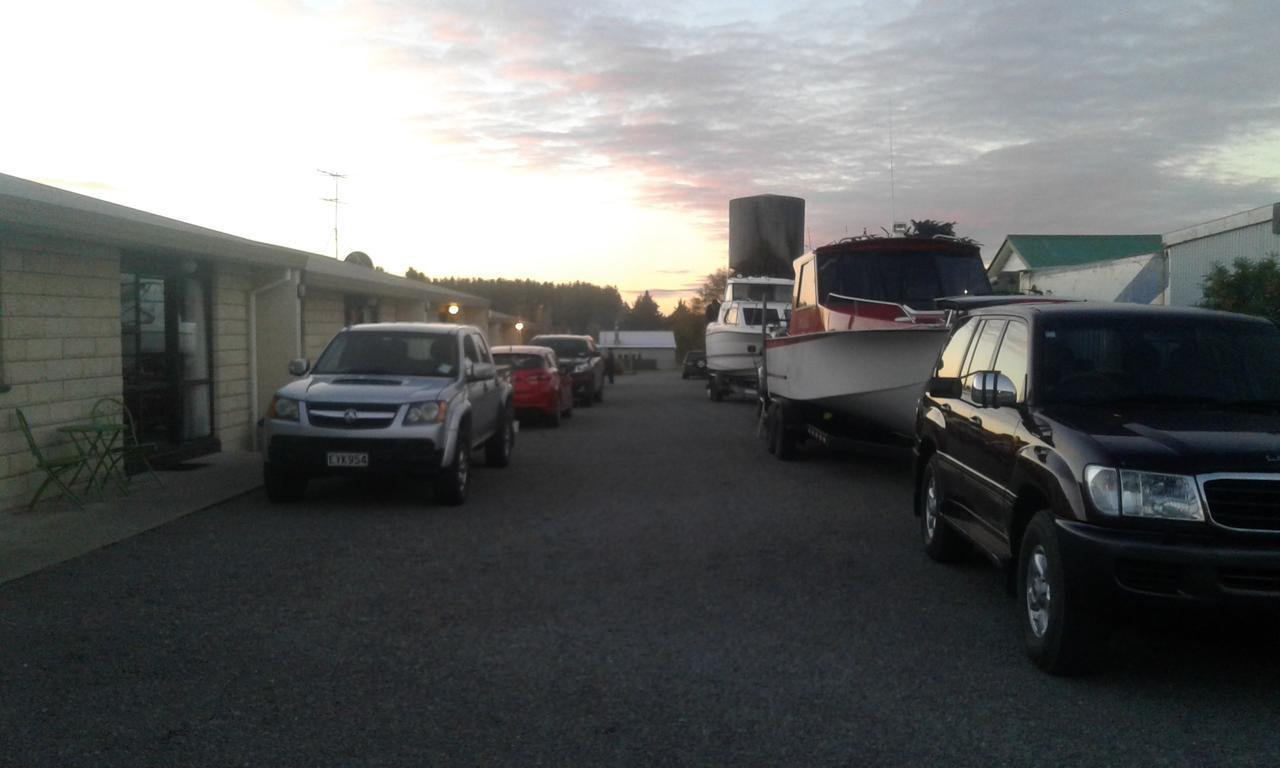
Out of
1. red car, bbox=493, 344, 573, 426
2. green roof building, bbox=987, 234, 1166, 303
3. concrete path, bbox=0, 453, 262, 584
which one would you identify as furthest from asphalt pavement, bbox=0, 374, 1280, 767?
→ red car, bbox=493, 344, 573, 426

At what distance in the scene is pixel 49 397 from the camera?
11.1m

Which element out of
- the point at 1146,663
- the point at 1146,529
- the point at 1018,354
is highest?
the point at 1018,354

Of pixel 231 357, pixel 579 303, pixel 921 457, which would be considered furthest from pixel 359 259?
pixel 579 303

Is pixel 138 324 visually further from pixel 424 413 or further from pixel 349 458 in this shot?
pixel 424 413

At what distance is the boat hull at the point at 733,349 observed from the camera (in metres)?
24.2

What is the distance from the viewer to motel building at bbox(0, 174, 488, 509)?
10539 mm

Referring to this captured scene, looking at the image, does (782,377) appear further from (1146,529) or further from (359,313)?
(359,313)

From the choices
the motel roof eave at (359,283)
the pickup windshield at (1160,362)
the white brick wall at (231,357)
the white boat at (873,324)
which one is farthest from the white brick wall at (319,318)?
the pickup windshield at (1160,362)

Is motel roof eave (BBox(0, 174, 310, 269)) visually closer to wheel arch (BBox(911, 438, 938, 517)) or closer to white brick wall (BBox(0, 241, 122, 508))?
white brick wall (BBox(0, 241, 122, 508))

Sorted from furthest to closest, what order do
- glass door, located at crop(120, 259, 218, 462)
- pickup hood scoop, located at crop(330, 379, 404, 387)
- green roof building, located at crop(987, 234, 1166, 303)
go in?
1. green roof building, located at crop(987, 234, 1166, 303)
2. glass door, located at crop(120, 259, 218, 462)
3. pickup hood scoop, located at crop(330, 379, 404, 387)

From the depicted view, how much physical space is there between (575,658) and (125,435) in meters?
8.72

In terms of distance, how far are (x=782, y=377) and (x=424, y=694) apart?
33.8 feet

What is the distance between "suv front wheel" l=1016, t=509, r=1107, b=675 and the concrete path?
666 centimetres

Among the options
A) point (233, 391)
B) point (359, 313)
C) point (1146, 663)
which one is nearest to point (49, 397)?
point (233, 391)
